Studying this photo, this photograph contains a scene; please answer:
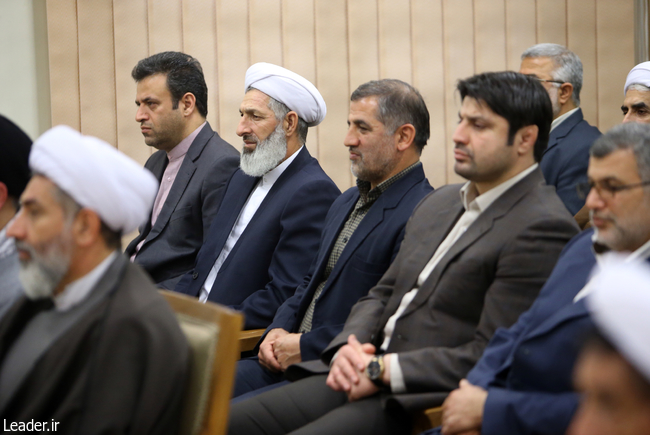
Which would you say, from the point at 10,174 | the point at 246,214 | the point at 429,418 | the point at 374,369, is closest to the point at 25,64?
the point at 246,214

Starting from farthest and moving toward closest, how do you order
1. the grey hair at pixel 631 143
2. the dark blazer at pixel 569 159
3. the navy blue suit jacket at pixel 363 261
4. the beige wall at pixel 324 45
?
1. the beige wall at pixel 324 45
2. the dark blazer at pixel 569 159
3. the navy blue suit jacket at pixel 363 261
4. the grey hair at pixel 631 143

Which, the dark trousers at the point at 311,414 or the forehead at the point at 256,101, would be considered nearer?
the dark trousers at the point at 311,414

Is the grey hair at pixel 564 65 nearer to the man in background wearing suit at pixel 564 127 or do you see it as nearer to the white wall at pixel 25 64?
the man in background wearing suit at pixel 564 127

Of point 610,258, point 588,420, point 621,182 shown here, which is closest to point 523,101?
point 621,182

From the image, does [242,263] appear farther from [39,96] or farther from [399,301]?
[39,96]

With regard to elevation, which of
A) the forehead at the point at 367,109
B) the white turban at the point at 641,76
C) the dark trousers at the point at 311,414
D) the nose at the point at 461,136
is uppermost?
the white turban at the point at 641,76

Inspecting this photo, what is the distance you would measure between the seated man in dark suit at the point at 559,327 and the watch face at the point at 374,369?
0.82 feet

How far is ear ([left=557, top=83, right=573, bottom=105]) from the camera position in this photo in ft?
11.1

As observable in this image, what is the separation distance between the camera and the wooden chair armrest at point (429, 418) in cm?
174

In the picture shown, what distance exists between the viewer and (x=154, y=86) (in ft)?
11.7

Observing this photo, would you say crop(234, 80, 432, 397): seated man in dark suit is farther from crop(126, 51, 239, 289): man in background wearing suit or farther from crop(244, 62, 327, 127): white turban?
crop(126, 51, 239, 289): man in background wearing suit

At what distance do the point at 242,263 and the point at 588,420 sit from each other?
86.3 inches

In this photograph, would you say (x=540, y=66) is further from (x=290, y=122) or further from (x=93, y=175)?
(x=93, y=175)

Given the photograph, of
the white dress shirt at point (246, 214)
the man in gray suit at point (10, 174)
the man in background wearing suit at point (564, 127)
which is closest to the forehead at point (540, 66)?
the man in background wearing suit at point (564, 127)
